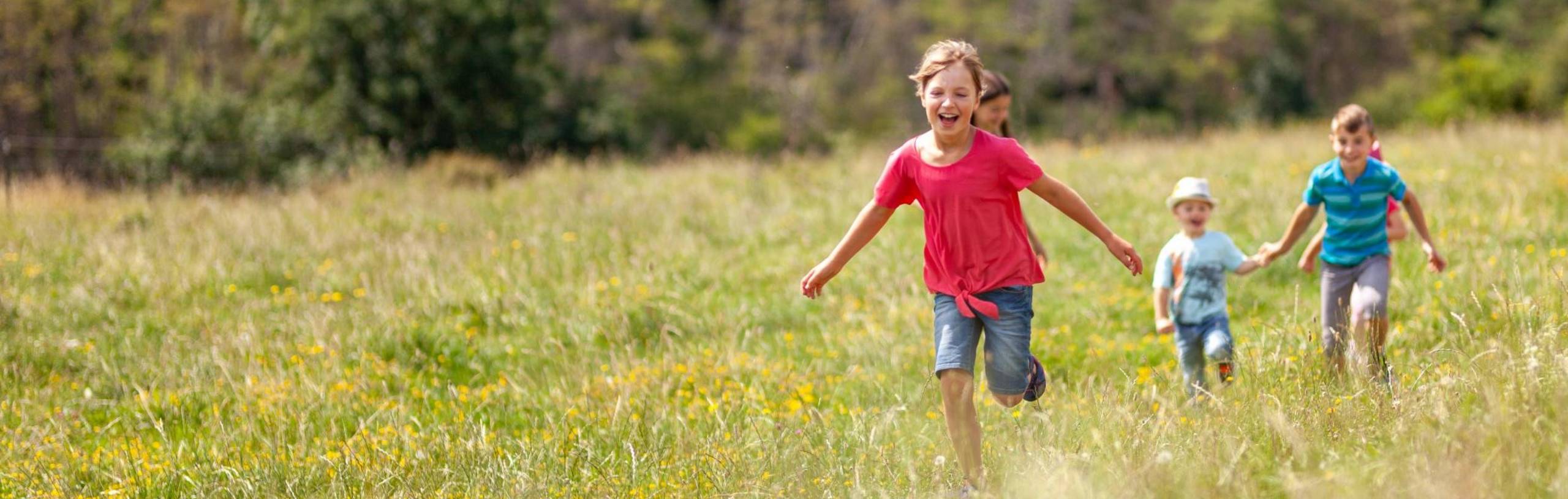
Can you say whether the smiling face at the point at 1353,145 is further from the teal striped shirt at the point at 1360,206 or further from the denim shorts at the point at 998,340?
the denim shorts at the point at 998,340

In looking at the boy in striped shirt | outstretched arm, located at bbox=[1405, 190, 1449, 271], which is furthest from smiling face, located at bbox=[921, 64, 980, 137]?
outstretched arm, located at bbox=[1405, 190, 1449, 271]

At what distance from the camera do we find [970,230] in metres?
4.16

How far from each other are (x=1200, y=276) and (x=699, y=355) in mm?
2589

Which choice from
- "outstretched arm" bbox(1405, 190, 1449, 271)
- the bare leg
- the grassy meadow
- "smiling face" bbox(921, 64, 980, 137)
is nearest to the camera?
the grassy meadow

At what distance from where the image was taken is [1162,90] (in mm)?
55094

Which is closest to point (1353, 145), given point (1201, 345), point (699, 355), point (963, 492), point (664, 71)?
point (1201, 345)

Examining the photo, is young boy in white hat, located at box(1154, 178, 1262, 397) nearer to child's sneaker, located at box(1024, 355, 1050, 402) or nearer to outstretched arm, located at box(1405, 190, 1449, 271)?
outstretched arm, located at box(1405, 190, 1449, 271)

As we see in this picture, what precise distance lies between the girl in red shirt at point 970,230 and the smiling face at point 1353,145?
167cm

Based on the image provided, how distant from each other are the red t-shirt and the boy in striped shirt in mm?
1920

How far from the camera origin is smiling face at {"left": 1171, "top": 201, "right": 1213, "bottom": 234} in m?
5.50

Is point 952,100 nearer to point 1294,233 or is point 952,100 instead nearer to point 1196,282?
point 1196,282

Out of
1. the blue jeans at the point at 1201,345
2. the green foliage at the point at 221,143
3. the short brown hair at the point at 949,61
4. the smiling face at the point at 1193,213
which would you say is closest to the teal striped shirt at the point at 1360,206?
the smiling face at the point at 1193,213

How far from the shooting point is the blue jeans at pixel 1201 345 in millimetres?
5277

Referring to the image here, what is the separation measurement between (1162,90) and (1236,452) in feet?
179
